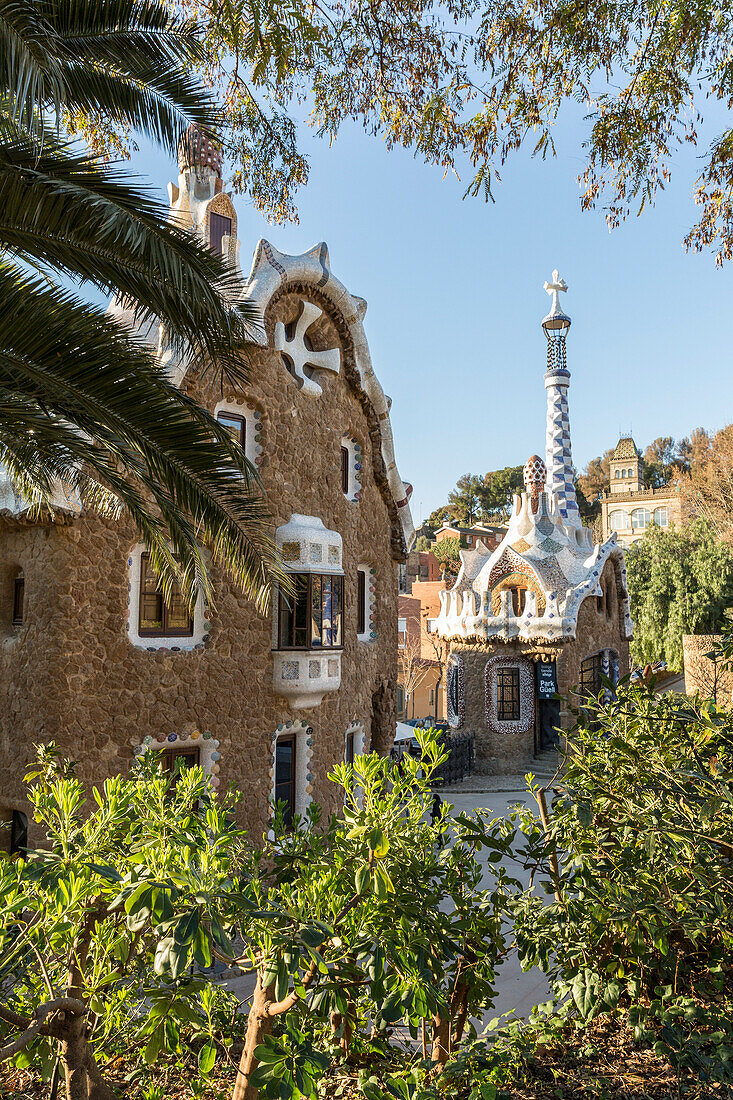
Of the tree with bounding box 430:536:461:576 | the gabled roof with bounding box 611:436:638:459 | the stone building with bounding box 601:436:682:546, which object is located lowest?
the tree with bounding box 430:536:461:576

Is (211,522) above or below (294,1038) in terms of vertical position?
above

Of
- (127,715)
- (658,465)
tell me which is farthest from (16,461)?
(658,465)

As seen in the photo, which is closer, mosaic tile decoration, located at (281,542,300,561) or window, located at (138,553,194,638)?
window, located at (138,553,194,638)

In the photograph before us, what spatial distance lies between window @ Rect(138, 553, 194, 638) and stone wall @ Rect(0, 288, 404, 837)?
0.17m

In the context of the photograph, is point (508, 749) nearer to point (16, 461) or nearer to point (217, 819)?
point (16, 461)

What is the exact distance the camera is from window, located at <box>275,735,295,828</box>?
30.0ft

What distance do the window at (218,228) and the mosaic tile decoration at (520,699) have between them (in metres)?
11.9

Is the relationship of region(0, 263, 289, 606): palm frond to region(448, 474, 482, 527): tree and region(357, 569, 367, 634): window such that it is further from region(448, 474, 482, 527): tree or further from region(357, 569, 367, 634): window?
region(448, 474, 482, 527): tree

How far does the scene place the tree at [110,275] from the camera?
12.3ft

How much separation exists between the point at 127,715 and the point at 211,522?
12.1 ft

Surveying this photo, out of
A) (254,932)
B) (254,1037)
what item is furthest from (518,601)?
(254,932)

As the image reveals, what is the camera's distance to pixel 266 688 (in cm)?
874

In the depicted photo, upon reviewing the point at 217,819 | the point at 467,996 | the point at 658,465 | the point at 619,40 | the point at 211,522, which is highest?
the point at 658,465

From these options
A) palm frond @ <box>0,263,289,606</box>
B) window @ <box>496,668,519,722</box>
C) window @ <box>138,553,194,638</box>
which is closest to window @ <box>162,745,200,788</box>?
window @ <box>138,553,194,638</box>
